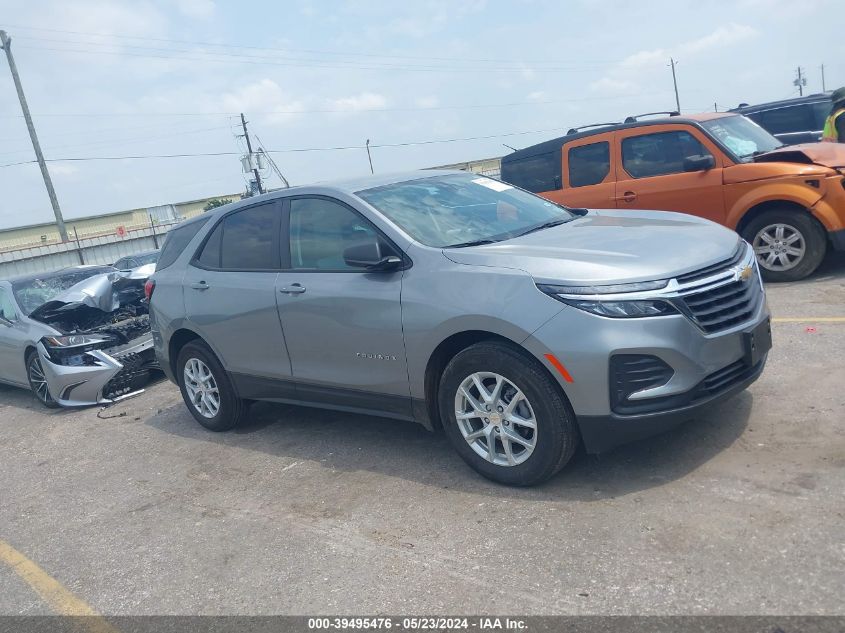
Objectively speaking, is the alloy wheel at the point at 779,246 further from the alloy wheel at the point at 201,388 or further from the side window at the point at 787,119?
the side window at the point at 787,119

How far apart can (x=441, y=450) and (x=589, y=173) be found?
5294 millimetres

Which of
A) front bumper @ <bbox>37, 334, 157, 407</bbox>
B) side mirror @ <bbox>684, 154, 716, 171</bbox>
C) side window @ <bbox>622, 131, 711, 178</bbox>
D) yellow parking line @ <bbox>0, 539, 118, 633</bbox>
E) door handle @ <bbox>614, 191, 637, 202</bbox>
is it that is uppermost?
side window @ <bbox>622, 131, 711, 178</bbox>

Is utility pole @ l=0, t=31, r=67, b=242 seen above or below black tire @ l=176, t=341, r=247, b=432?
above

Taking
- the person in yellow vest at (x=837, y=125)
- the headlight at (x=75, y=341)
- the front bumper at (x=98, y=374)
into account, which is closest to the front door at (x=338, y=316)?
the front bumper at (x=98, y=374)

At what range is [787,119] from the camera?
43.9 ft

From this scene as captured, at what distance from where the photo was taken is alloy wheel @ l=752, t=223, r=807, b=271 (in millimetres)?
7535

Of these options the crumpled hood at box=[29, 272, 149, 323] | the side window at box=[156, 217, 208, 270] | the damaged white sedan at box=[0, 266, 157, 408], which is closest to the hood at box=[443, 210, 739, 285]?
the side window at box=[156, 217, 208, 270]

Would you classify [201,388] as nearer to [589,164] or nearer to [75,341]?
[75,341]

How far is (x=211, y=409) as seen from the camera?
246 inches

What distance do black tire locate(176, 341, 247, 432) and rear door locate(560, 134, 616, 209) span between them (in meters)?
4.96

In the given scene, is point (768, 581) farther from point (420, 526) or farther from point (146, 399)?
point (146, 399)

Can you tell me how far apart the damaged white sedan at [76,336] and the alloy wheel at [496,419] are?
17.7ft

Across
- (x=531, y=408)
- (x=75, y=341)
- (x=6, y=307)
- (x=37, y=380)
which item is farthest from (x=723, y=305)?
(x=6, y=307)

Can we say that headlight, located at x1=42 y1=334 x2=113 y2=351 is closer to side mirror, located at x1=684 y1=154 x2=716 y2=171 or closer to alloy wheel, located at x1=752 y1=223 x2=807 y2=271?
side mirror, located at x1=684 y1=154 x2=716 y2=171
